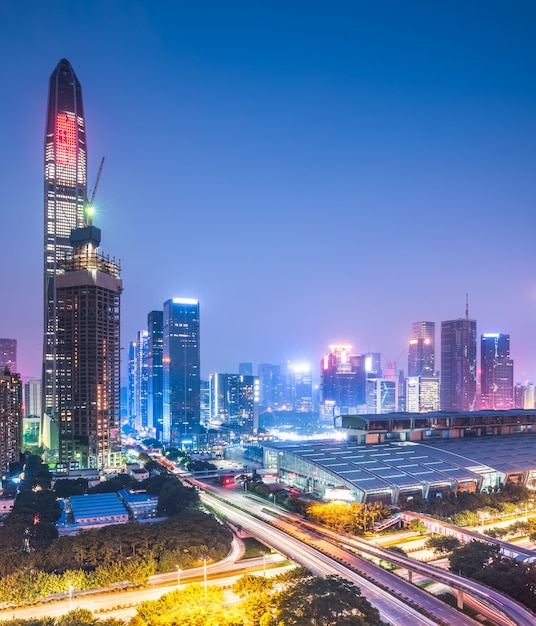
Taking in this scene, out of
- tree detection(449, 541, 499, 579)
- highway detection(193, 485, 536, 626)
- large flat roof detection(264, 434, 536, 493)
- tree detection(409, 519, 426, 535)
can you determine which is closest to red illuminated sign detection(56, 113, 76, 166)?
large flat roof detection(264, 434, 536, 493)

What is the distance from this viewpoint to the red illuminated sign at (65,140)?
574 feet

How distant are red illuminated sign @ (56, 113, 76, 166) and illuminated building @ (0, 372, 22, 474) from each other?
75780 millimetres

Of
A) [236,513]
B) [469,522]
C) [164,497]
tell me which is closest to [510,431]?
[469,522]

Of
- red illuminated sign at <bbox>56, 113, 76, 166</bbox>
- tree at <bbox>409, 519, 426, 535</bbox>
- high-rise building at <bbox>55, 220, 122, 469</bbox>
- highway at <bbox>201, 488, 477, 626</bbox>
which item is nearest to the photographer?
highway at <bbox>201, 488, 477, 626</bbox>

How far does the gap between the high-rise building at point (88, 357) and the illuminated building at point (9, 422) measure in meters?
10.9

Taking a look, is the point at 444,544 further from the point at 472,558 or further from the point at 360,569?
the point at 360,569

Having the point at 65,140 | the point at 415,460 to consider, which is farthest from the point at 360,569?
the point at 65,140

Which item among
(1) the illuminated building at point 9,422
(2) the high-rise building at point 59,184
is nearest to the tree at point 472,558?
(1) the illuminated building at point 9,422

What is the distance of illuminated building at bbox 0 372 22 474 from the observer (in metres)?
114

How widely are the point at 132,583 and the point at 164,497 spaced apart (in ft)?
102

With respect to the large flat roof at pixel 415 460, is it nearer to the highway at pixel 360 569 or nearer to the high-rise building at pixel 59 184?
the highway at pixel 360 569

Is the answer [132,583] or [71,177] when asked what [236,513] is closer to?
[132,583]

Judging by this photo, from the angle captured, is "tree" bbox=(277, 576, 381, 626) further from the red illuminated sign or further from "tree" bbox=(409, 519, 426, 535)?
the red illuminated sign

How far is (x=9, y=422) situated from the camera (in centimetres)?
12400
